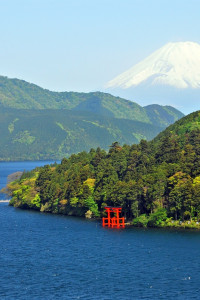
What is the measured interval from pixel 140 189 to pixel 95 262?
44600 millimetres

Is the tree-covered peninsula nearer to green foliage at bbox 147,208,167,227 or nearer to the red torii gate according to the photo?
green foliage at bbox 147,208,167,227

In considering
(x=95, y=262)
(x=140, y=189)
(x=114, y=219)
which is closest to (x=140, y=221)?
(x=114, y=219)

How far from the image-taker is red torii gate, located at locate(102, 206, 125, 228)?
516 feet

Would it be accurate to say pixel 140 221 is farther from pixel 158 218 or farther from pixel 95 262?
pixel 95 262

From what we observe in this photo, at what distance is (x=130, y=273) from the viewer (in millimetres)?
107312

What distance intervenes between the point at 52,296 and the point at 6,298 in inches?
269

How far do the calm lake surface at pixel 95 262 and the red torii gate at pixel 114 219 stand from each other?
2.60m

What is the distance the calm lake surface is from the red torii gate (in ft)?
8.54

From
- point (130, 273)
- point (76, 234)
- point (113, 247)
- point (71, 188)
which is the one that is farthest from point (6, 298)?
point (71, 188)

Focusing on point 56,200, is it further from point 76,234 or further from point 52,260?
point 52,260

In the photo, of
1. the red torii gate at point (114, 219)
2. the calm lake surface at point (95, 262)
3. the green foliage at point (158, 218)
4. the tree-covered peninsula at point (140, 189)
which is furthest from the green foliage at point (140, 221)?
the calm lake surface at point (95, 262)

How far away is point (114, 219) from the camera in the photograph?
159000 millimetres

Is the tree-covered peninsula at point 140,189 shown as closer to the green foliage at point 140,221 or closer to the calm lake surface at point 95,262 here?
the green foliage at point 140,221

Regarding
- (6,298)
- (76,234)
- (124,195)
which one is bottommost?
(6,298)
